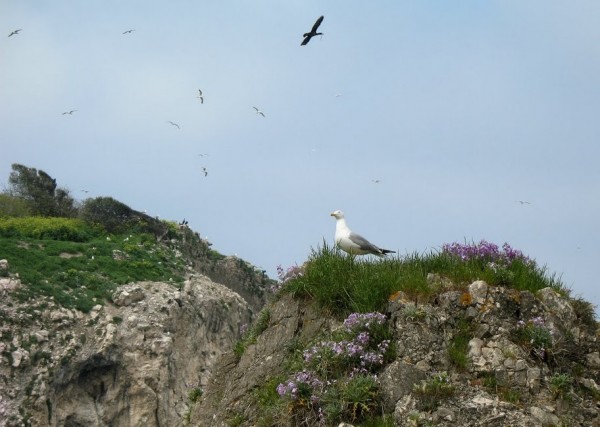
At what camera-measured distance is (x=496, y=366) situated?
10.6 m

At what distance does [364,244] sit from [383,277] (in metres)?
1.52

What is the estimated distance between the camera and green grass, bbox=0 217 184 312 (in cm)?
2792

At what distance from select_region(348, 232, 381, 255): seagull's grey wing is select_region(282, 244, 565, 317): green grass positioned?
0.36m

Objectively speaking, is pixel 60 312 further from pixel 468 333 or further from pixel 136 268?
pixel 468 333

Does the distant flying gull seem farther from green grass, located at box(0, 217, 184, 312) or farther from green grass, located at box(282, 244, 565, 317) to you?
green grass, located at box(0, 217, 184, 312)

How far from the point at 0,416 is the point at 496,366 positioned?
1715cm

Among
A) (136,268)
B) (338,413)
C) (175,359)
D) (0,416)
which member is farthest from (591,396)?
(136,268)

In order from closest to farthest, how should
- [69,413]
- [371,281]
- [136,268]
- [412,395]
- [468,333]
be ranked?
[412,395] → [468,333] → [371,281] → [69,413] → [136,268]

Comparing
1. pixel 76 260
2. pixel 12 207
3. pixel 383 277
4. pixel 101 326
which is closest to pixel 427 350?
pixel 383 277

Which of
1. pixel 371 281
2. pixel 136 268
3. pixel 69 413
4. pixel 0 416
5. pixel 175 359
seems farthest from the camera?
pixel 136 268

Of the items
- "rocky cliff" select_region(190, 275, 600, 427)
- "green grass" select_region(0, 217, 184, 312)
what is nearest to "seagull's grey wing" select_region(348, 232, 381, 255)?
"rocky cliff" select_region(190, 275, 600, 427)

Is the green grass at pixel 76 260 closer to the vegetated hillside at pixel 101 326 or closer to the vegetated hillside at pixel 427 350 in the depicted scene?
the vegetated hillside at pixel 101 326

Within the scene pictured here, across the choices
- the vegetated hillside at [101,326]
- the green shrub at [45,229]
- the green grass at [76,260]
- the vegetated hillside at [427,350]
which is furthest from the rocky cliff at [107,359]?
the vegetated hillside at [427,350]

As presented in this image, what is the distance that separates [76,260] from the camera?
30828mm
